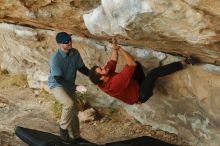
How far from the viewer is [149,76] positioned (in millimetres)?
8781

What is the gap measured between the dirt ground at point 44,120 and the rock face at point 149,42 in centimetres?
18

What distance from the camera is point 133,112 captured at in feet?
34.0

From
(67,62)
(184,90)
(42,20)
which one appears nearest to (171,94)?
(184,90)

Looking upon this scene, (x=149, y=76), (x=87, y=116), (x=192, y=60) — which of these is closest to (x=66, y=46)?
(x=149, y=76)

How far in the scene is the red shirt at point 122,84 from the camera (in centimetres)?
853

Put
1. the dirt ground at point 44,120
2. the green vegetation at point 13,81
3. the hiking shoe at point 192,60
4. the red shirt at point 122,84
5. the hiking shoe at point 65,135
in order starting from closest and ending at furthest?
1. the hiking shoe at point 192,60
2. the red shirt at point 122,84
3. the hiking shoe at point 65,135
4. the dirt ground at point 44,120
5. the green vegetation at point 13,81

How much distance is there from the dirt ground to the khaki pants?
102 cm

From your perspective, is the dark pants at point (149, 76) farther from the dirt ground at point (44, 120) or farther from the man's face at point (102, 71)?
the dirt ground at point (44, 120)

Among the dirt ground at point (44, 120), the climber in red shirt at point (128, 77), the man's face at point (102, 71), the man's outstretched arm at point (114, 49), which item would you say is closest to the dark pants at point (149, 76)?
the climber in red shirt at point (128, 77)

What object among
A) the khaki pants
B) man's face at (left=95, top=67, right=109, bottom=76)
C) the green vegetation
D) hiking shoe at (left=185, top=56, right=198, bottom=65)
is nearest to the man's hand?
man's face at (left=95, top=67, right=109, bottom=76)

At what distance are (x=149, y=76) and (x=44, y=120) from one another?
2.97 meters

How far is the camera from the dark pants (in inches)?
339

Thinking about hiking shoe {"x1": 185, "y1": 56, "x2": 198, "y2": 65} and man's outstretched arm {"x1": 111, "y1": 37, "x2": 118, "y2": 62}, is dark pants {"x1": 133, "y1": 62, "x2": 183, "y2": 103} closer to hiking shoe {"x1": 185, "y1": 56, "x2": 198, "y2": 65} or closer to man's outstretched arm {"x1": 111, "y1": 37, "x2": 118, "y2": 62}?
hiking shoe {"x1": 185, "y1": 56, "x2": 198, "y2": 65}

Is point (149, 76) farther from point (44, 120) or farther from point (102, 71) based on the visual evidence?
point (44, 120)
